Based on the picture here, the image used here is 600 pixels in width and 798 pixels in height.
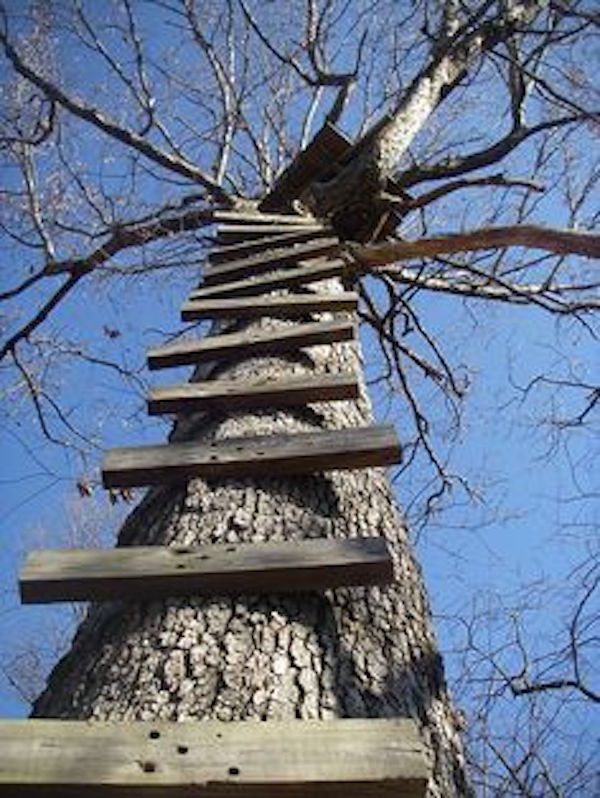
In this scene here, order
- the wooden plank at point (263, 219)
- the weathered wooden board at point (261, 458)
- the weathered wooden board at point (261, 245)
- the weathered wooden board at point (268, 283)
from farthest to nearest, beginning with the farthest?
the wooden plank at point (263, 219) < the weathered wooden board at point (261, 245) < the weathered wooden board at point (268, 283) < the weathered wooden board at point (261, 458)

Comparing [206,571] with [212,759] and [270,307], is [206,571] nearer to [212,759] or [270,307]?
[212,759]

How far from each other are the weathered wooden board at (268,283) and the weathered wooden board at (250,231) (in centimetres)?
81

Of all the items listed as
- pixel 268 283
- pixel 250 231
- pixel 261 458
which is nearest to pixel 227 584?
pixel 261 458

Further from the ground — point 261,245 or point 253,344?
point 261,245

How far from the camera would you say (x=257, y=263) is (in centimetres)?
413

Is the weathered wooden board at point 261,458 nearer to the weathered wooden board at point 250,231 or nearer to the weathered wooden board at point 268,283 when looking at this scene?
the weathered wooden board at point 268,283

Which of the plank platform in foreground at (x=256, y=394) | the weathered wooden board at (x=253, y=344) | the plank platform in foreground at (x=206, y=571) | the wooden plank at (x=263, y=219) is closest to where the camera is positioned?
the plank platform in foreground at (x=206, y=571)

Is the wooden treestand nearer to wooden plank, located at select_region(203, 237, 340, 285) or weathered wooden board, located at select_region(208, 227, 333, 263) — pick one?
wooden plank, located at select_region(203, 237, 340, 285)

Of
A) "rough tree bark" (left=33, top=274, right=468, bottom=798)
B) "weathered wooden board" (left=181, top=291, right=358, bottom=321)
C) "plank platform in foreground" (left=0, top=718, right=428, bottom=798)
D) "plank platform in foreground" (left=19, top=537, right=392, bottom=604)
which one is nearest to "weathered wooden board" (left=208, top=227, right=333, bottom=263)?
"weathered wooden board" (left=181, top=291, right=358, bottom=321)

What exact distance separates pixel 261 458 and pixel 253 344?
100cm

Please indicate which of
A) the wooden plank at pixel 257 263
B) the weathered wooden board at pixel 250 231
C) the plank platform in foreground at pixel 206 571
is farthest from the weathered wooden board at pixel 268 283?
the plank platform in foreground at pixel 206 571

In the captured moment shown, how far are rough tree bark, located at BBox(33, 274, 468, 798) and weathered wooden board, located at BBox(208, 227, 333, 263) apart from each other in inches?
89.1

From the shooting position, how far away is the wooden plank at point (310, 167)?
18.8ft

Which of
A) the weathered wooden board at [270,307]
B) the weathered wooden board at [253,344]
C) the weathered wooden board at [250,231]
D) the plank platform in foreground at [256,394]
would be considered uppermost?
the weathered wooden board at [250,231]
